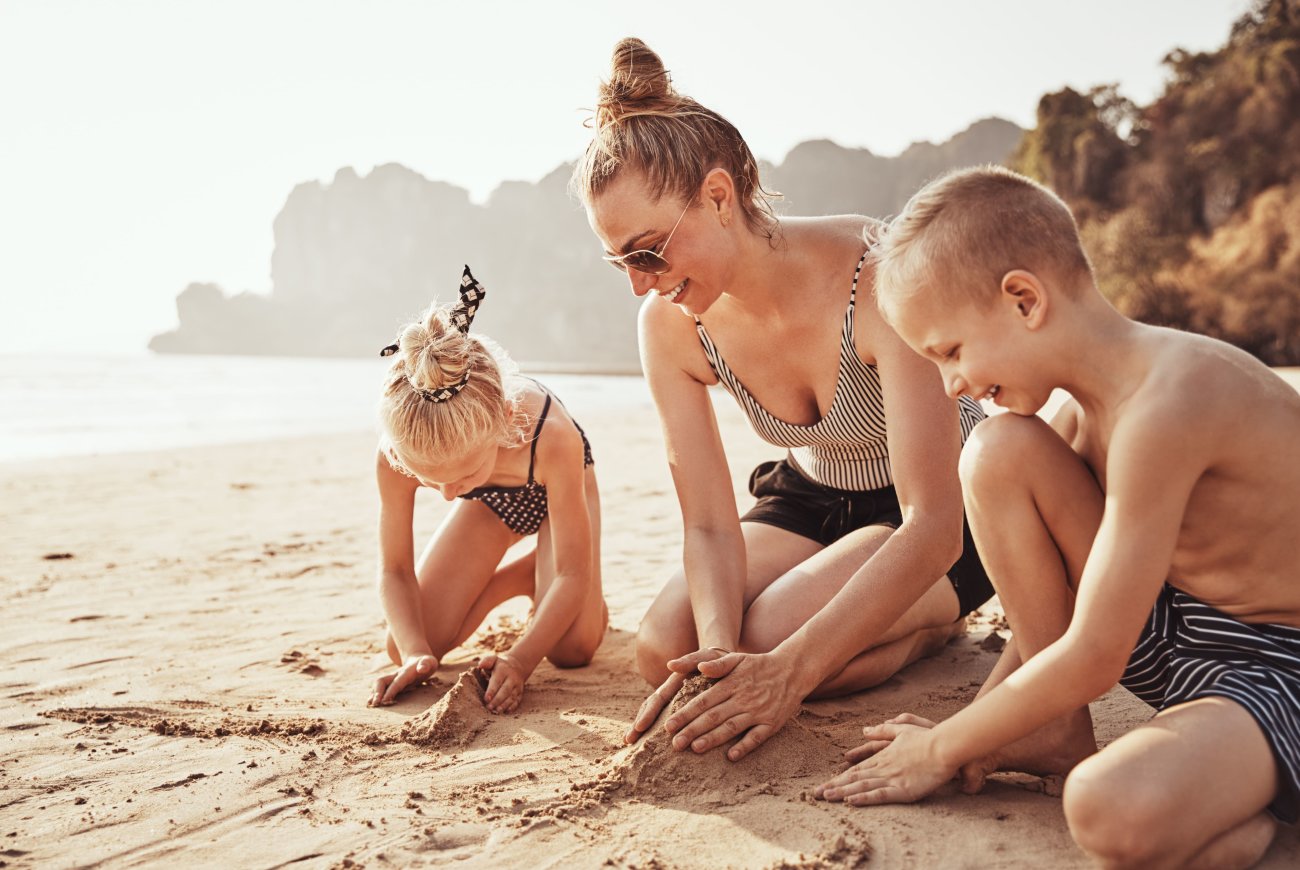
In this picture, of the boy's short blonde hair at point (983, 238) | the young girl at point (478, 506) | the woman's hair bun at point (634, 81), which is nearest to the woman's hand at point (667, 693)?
the young girl at point (478, 506)

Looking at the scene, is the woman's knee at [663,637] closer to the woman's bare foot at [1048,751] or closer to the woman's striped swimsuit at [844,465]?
the woman's striped swimsuit at [844,465]

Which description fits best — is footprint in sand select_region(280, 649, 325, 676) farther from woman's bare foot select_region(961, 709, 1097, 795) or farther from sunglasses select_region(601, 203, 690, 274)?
woman's bare foot select_region(961, 709, 1097, 795)

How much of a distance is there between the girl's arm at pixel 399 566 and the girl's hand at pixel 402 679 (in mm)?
90

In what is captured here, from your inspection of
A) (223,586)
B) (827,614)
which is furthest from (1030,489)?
(223,586)

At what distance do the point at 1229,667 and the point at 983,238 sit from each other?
0.91 m

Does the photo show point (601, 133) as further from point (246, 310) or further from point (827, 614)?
point (246, 310)

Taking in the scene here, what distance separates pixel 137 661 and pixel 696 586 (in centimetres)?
210

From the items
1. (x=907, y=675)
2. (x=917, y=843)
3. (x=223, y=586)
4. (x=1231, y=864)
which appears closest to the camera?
(x=1231, y=864)

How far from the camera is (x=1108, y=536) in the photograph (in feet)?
5.55

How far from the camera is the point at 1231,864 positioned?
168cm

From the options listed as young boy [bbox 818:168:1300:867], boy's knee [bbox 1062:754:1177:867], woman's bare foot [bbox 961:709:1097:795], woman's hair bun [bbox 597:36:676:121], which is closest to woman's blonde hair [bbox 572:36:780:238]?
woman's hair bun [bbox 597:36:676:121]

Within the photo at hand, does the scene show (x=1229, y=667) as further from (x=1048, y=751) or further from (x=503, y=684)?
(x=503, y=684)

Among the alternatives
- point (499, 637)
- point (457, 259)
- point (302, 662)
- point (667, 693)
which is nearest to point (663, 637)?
point (667, 693)

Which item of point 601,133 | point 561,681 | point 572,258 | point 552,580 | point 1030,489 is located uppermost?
point 572,258
